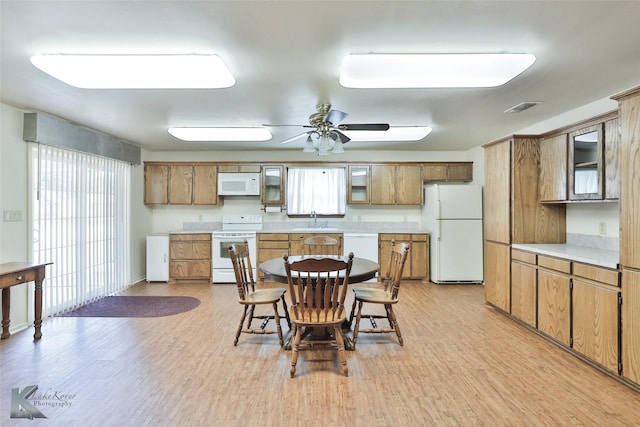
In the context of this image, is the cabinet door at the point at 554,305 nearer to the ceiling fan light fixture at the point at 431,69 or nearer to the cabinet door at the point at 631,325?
the cabinet door at the point at 631,325

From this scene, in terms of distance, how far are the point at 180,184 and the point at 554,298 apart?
18.3 ft

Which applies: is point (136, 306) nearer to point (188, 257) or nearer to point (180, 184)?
point (188, 257)

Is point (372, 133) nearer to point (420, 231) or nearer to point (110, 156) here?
point (420, 231)

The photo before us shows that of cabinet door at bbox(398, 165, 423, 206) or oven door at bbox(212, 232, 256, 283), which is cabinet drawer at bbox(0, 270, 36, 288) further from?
cabinet door at bbox(398, 165, 423, 206)

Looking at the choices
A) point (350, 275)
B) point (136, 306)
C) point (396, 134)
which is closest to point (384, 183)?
point (396, 134)

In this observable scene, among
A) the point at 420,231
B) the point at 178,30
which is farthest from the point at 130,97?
the point at 420,231

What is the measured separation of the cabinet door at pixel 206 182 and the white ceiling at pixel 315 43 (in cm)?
236

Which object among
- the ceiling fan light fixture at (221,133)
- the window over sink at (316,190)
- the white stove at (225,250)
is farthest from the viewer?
the window over sink at (316,190)

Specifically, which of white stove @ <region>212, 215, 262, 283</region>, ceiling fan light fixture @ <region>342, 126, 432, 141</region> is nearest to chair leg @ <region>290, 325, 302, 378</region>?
ceiling fan light fixture @ <region>342, 126, 432, 141</region>

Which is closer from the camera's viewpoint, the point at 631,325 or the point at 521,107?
the point at 631,325

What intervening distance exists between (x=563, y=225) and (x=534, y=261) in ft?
2.66

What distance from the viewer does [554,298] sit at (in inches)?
119

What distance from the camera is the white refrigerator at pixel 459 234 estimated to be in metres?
5.36

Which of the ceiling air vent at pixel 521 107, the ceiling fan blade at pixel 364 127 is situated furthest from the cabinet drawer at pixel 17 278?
the ceiling air vent at pixel 521 107
